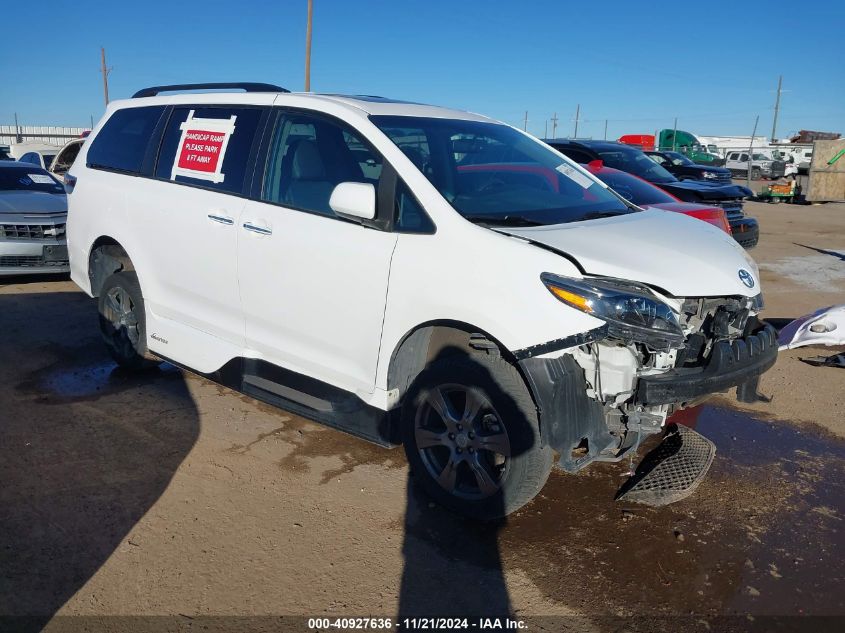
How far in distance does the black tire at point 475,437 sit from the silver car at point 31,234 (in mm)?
6663

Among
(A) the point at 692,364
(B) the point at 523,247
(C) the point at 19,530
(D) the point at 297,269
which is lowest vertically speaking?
(C) the point at 19,530

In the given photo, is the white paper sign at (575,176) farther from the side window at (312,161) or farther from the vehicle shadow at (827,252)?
the vehicle shadow at (827,252)

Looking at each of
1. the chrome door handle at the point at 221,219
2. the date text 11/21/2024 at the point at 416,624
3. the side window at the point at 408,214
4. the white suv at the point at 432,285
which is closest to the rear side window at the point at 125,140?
the white suv at the point at 432,285

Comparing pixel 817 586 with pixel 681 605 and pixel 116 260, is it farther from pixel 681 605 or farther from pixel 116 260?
pixel 116 260

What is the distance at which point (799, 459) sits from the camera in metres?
4.48

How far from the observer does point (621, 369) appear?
10.5 ft

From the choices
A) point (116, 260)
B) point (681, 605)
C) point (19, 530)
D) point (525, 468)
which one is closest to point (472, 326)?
point (525, 468)

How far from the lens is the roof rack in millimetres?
4871

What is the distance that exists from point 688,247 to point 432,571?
6.57 ft

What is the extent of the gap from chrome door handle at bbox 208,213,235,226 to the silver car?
5273mm

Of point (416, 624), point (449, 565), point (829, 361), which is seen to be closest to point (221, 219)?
point (449, 565)

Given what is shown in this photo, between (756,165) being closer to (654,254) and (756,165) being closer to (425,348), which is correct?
(654,254)

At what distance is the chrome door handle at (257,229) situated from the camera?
4023 mm

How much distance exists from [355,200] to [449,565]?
177 centimetres
